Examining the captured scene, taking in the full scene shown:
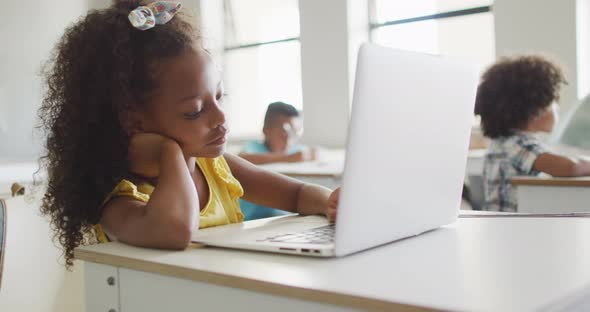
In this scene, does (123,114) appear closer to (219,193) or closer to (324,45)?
(219,193)

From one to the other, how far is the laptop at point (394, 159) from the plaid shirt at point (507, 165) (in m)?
1.45

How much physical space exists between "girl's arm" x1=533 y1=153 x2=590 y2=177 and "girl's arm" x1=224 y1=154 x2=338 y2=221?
1231 millimetres

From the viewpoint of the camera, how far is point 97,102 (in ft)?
3.44

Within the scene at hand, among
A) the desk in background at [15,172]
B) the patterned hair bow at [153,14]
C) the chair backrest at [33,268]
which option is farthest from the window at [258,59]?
the patterned hair bow at [153,14]

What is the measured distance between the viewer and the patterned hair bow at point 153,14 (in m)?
1.01

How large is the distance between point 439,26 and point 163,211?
12.6 feet

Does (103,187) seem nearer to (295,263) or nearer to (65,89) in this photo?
(65,89)

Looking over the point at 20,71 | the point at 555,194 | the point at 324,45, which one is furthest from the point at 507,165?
the point at 20,71

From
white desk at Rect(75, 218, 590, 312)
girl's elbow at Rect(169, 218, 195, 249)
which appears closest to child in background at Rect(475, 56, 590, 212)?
white desk at Rect(75, 218, 590, 312)

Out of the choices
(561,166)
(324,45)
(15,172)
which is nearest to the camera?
(561,166)

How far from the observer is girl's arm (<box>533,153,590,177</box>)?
2.10 metres

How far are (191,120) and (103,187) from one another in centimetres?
18

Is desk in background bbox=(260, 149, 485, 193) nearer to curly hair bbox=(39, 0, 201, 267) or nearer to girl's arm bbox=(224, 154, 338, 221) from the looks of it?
girl's arm bbox=(224, 154, 338, 221)

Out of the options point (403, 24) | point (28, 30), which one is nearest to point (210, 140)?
point (403, 24)
